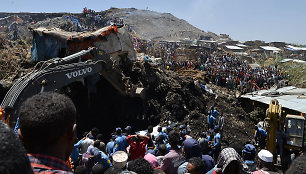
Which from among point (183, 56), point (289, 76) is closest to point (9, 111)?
point (289, 76)

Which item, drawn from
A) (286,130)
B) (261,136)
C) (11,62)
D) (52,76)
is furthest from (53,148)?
(11,62)

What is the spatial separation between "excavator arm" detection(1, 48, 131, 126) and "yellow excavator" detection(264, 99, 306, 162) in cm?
611

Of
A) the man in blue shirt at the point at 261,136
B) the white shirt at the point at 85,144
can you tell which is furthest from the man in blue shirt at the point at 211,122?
the white shirt at the point at 85,144

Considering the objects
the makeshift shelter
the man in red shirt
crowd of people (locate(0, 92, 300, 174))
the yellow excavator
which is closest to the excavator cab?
the yellow excavator

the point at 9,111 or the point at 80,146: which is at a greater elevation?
the point at 9,111

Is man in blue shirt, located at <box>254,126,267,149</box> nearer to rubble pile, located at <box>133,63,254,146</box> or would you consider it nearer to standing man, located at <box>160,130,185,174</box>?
rubble pile, located at <box>133,63,254,146</box>

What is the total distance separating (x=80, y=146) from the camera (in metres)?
5.93

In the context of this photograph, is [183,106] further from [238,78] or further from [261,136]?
[238,78]

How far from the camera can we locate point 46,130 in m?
1.69

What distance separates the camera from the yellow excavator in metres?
7.89

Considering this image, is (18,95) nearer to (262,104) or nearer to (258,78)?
(262,104)

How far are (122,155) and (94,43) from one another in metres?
7.00

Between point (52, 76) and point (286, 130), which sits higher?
point (52, 76)

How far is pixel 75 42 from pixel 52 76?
15.0 ft
